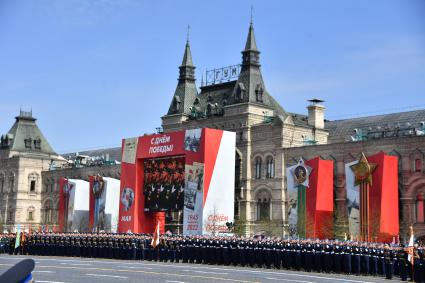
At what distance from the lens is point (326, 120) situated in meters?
80.2

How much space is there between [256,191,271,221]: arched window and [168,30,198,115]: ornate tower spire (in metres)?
15.7

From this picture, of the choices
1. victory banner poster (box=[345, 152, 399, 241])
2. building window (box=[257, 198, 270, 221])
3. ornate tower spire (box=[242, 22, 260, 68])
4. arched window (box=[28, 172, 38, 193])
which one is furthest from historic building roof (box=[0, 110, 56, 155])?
victory banner poster (box=[345, 152, 399, 241])

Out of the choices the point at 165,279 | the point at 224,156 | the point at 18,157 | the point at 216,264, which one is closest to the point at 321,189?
the point at 224,156

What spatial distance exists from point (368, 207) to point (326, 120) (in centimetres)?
2915

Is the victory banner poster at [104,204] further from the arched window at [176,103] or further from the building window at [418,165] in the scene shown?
the building window at [418,165]

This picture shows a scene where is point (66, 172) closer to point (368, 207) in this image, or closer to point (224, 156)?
point (224, 156)

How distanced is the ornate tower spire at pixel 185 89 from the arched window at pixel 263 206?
1572 cm

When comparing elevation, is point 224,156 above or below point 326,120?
below

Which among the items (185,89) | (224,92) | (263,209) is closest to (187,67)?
(185,89)

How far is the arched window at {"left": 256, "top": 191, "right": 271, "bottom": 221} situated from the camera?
2594 inches

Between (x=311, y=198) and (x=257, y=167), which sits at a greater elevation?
(x=257, y=167)

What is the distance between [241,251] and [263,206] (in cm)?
3267

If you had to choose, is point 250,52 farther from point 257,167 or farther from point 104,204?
point 104,204

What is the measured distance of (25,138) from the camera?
323 feet
